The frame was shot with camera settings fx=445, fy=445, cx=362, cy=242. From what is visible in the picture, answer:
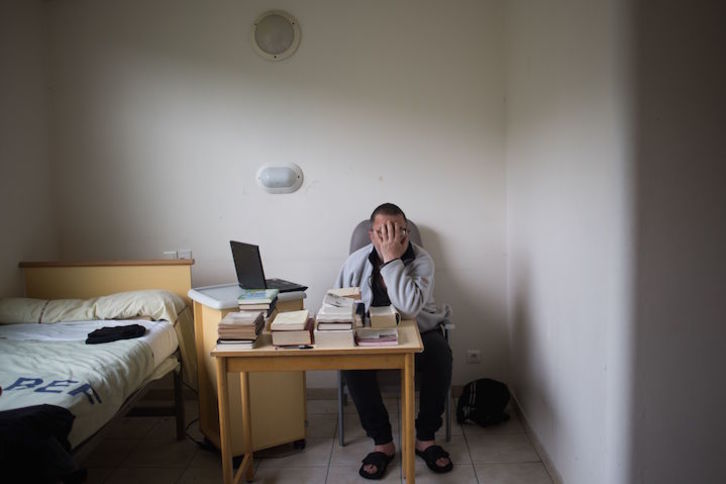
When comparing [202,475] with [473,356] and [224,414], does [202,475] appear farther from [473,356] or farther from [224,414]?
[473,356]

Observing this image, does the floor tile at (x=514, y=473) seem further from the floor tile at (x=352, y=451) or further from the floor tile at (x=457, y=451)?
the floor tile at (x=352, y=451)

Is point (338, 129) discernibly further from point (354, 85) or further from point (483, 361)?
point (483, 361)

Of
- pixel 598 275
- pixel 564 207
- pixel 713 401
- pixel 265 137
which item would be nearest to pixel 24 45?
pixel 265 137

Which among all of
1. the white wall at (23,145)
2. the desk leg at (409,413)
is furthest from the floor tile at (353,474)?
the white wall at (23,145)

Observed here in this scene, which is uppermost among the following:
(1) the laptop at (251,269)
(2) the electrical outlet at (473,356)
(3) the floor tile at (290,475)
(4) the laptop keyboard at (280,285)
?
(1) the laptop at (251,269)

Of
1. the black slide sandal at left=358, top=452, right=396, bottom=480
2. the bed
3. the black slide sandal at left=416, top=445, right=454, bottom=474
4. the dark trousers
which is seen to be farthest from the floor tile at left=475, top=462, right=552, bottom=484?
the bed

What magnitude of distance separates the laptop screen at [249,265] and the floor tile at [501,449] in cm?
129

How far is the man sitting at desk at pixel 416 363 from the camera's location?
1.97 metres

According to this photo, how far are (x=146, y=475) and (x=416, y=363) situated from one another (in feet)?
4.31

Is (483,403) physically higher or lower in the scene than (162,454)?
higher

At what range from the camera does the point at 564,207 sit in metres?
1.75

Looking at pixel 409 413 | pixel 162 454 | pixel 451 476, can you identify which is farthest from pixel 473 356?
pixel 162 454

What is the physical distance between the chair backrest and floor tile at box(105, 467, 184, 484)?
135cm

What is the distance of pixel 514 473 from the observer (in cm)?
195
